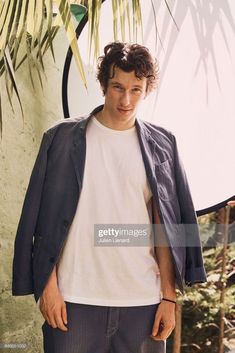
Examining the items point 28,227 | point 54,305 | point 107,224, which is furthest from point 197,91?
point 54,305

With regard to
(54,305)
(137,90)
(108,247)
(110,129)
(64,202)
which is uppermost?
(137,90)

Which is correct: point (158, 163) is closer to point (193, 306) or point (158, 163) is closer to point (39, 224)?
point (39, 224)

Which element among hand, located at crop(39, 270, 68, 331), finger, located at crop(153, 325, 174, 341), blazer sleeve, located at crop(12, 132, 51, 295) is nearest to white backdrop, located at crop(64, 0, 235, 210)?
blazer sleeve, located at crop(12, 132, 51, 295)

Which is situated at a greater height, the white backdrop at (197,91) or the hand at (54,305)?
the white backdrop at (197,91)

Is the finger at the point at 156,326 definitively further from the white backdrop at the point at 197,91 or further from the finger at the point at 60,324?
the white backdrop at the point at 197,91

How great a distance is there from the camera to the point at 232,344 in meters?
2.57

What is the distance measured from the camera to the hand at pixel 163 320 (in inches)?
64.8

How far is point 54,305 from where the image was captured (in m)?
1.58

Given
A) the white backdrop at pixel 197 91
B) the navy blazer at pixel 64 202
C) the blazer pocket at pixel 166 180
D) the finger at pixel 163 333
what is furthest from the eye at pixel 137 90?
the finger at pixel 163 333

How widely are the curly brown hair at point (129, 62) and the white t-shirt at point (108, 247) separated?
0.58 ft

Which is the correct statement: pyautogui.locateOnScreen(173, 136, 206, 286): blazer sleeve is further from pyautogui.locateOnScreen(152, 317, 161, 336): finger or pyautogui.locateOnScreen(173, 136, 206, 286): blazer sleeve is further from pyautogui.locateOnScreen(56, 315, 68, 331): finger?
pyautogui.locateOnScreen(56, 315, 68, 331): finger

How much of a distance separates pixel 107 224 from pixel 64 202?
0.46 feet

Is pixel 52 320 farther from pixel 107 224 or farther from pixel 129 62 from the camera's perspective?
pixel 129 62

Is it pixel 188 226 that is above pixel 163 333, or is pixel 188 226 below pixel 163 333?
above
